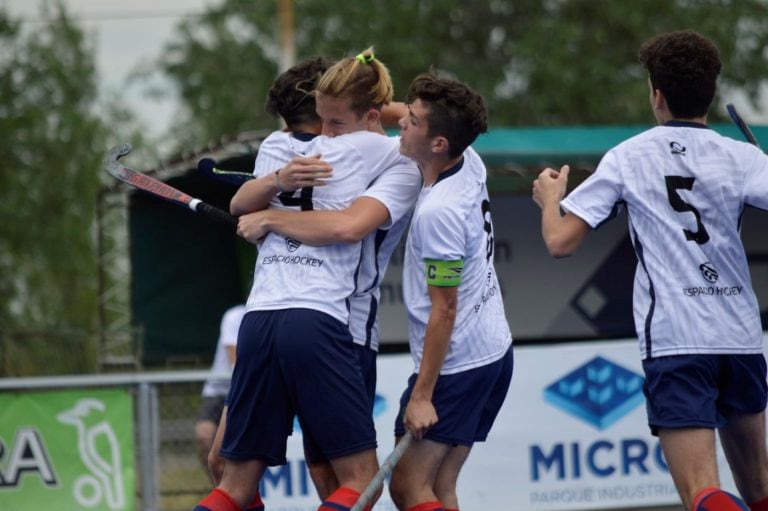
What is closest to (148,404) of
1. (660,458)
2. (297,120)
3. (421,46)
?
(660,458)

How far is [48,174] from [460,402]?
67.5ft

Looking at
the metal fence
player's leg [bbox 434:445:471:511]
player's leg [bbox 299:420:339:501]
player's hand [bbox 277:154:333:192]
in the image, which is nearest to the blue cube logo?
the metal fence

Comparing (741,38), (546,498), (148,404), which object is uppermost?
(741,38)

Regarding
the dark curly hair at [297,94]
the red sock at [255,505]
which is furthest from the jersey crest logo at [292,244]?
the red sock at [255,505]

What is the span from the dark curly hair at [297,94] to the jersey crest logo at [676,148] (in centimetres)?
140

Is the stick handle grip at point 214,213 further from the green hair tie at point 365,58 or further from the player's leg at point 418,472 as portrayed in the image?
the player's leg at point 418,472

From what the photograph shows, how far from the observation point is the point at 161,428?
9.33 metres

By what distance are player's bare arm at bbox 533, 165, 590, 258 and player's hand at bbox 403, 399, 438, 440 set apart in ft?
2.51

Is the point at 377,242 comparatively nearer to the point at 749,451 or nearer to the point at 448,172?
the point at 448,172

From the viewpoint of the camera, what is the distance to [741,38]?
1008 inches

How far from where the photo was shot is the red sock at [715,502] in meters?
4.46

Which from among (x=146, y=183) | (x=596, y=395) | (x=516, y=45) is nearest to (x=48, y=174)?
(x=516, y=45)

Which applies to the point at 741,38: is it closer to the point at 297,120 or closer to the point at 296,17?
the point at 296,17

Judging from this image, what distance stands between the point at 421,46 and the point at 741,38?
6.34m
